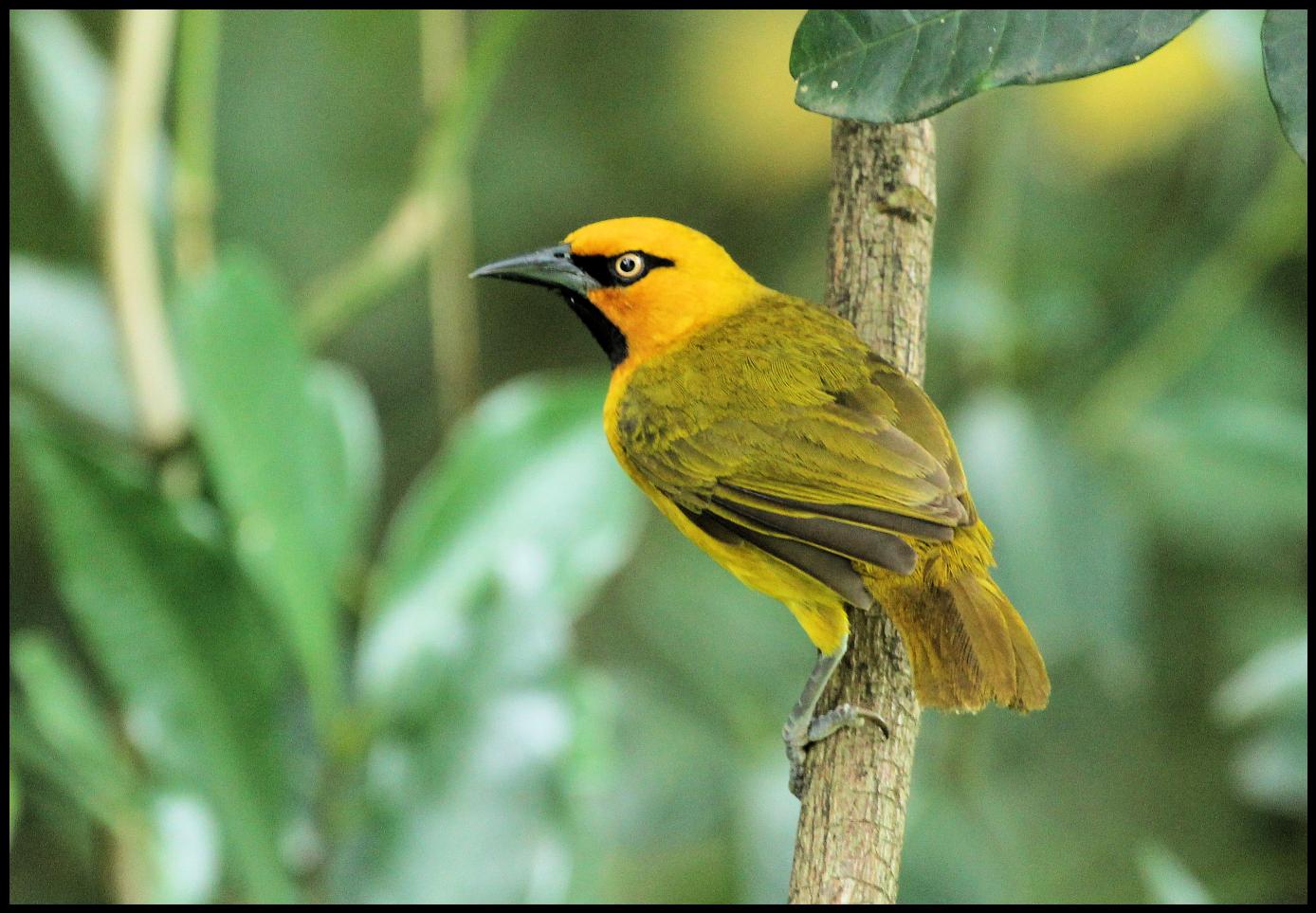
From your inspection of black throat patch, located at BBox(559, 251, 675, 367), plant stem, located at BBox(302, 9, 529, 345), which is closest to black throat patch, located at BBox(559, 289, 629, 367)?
black throat patch, located at BBox(559, 251, 675, 367)

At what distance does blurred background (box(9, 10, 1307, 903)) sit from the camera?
9.65 feet

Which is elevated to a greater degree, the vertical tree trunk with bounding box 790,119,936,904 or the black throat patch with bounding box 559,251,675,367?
the black throat patch with bounding box 559,251,675,367

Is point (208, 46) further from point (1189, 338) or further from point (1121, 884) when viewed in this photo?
point (1121, 884)

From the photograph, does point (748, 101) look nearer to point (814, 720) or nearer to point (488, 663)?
point (488, 663)

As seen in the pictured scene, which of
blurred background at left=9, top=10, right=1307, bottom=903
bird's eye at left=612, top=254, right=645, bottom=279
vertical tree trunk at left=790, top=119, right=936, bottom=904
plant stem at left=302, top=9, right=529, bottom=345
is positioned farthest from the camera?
plant stem at left=302, top=9, right=529, bottom=345

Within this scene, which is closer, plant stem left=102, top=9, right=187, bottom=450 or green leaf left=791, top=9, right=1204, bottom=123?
green leaf left=791, top=9, right=1204, bottom=123

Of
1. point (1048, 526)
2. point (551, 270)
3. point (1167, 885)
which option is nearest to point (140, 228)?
point (551, 270)

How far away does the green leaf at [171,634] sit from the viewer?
2857 mm

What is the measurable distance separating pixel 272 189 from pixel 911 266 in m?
3.87

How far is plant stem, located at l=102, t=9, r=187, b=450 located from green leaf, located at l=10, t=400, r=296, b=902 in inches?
14.7

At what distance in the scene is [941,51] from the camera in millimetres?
1642

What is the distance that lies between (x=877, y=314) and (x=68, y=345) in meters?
1.96

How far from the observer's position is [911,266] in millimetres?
2379

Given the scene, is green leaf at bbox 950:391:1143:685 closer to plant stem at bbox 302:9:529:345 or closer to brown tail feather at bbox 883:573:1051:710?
brown tail feather at bbox 883:573:1051:710
